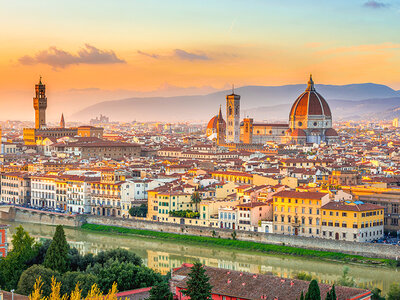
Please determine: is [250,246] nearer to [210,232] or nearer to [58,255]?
[210,232]

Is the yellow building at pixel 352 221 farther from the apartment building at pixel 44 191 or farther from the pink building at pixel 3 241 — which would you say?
the apartment building at pixel 44 191

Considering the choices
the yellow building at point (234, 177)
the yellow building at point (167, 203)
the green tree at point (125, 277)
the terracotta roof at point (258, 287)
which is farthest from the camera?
the yellow building at point (234, 177)

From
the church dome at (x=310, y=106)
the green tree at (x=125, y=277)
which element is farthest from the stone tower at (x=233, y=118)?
the green tree at (x=125, y=277)

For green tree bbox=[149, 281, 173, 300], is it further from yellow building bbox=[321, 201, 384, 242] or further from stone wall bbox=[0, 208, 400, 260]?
yellow building bbox=[321, 201, 384, 242]

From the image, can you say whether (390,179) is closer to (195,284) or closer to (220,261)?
(220,261)

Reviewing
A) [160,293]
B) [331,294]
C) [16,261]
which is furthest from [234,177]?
[331,294]

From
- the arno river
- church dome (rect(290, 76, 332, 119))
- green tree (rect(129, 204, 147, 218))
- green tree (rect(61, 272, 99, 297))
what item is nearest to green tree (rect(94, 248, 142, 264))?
the arno river
